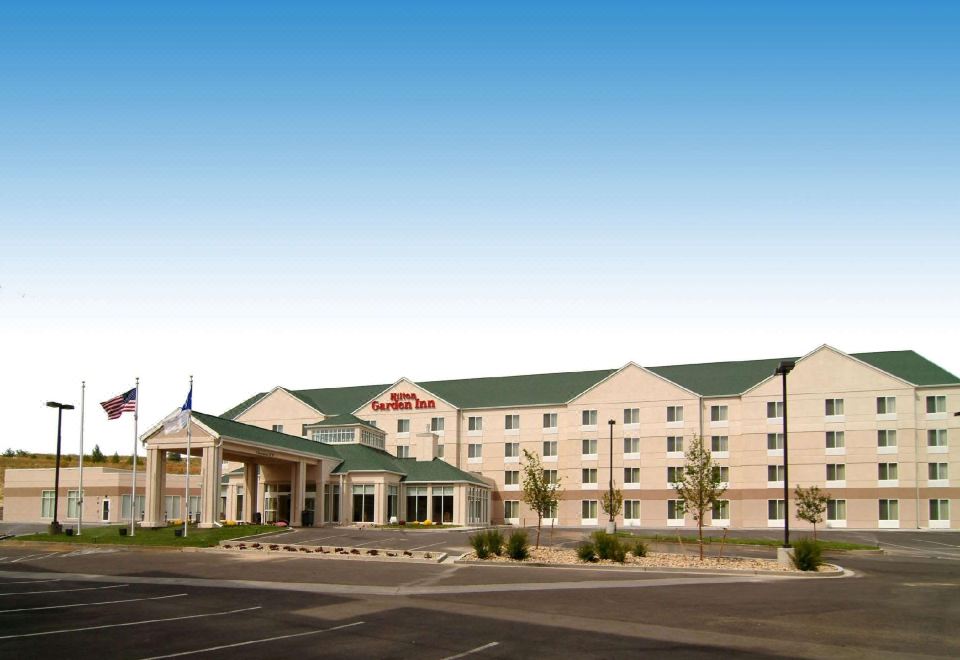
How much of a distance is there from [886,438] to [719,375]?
14476mm

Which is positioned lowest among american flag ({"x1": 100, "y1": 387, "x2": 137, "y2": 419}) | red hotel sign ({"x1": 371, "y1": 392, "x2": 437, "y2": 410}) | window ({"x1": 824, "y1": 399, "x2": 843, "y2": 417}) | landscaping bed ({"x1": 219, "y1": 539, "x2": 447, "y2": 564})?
landscaping bed ({"x1": 219, "y1": 539, "x2": 447, "y2": 564})

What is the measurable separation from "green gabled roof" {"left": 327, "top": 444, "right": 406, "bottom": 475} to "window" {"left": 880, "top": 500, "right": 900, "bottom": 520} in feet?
121

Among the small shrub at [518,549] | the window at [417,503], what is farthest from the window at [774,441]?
the small shrub at [518,549]

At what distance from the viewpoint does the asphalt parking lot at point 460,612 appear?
1611 centimetres

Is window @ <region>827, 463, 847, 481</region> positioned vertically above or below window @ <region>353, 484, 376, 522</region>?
above

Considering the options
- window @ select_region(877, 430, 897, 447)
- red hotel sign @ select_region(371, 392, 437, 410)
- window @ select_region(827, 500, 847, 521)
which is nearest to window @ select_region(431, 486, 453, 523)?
red hotel sign @ select_region(371, 392, 437, 410)

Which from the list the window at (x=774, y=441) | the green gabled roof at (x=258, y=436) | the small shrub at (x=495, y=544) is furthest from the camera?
the window at (x=774, y=441)

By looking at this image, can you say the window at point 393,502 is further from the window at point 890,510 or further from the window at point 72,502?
the window at point 890,510

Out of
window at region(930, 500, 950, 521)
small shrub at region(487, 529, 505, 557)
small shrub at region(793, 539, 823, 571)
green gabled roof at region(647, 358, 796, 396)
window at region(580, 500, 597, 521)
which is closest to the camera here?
small shrub at region(793, 539, 823, 571)

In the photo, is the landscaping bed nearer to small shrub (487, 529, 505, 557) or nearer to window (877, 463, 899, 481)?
small shrub (487, 529, 505, 557)

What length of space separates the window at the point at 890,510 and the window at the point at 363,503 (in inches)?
1521

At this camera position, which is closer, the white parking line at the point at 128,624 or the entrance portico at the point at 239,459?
the white parking line at the point at 128,624

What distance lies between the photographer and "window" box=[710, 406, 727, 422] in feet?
247

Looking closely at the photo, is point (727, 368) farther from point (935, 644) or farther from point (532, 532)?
point (935, 644)
